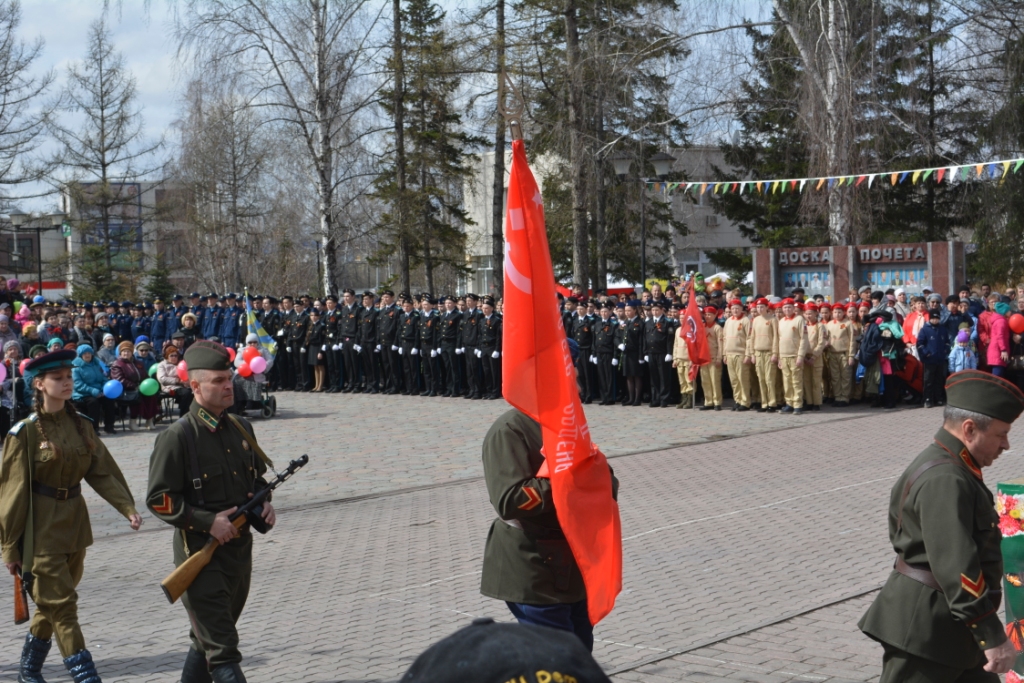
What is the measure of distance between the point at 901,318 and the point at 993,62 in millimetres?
11025

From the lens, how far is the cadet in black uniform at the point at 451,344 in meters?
23.6

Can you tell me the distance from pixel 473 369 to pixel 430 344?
1.38 metres

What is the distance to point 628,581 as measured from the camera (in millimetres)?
8422

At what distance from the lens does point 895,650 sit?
4.16 meters

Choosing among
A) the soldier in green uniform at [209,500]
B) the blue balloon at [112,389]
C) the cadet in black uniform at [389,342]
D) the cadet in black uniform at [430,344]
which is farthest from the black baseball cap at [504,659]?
the cadet in black uniform at [389,342]

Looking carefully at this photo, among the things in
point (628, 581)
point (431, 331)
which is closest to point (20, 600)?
point (628, 581)

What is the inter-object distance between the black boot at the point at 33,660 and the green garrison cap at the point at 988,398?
4.91 meters

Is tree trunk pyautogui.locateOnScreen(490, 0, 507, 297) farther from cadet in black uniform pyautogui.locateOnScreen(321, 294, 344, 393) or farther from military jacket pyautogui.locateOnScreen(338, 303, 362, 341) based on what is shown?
cadet in black uniform pyautogui.locateOnScreen(321, 294, 344, 393)

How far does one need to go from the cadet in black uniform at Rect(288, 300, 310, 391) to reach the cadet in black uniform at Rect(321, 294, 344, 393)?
21.9 inches

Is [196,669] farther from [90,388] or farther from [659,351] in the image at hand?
[659,351]

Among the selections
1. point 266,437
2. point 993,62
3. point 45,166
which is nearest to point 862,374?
point 266,437

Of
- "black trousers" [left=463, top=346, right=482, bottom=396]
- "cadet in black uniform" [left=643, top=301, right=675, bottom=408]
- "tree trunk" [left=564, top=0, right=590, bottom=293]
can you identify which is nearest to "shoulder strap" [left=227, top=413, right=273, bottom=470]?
"cadet in black uniform" [left=643, top=301, right=675, bottom=408]

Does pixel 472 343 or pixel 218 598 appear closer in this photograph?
pixel 218 598

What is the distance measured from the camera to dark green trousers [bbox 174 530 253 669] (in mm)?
5098
